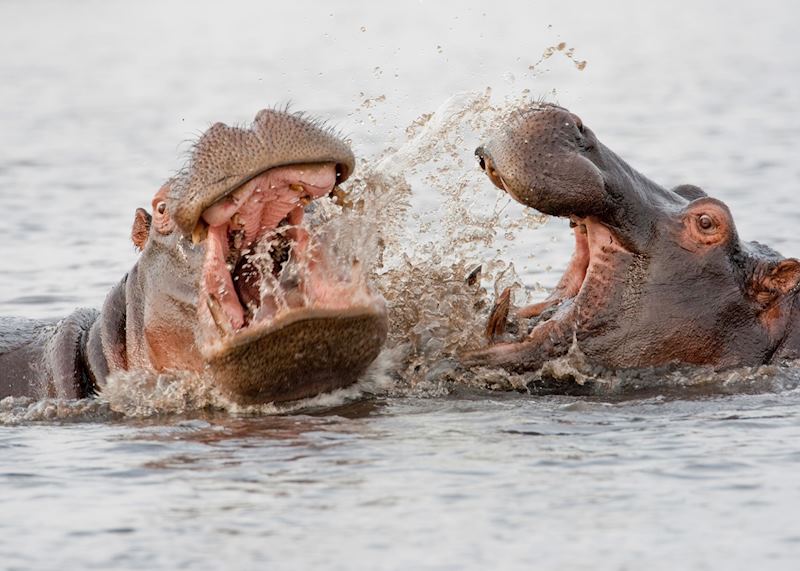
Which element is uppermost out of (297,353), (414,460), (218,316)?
(218,316)

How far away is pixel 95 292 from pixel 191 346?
5.14 meters

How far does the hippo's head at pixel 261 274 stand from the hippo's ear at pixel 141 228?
0.45 metres

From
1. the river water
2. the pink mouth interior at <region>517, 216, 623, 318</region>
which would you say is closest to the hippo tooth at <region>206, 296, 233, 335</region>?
the river water

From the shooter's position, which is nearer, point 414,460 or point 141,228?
point 414,460

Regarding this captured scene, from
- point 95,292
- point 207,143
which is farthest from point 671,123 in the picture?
point 207,143

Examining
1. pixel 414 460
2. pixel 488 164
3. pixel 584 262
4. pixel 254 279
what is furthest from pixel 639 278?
pixel 254 279

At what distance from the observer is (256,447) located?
7.57 meters

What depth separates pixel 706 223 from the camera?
8484 mm

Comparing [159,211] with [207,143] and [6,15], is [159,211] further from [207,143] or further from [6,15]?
[6,15]

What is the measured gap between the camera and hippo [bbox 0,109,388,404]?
7418 mm

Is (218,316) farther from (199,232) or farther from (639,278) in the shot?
(639,278)

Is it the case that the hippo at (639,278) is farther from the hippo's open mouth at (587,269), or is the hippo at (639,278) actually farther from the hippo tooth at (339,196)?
the hippo tooth at (339,196)

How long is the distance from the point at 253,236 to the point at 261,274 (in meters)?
0.24

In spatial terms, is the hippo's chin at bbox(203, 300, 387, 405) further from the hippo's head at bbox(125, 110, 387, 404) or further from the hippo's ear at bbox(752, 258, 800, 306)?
the hippo's ear at bbox(752, 258, 800, 306)
